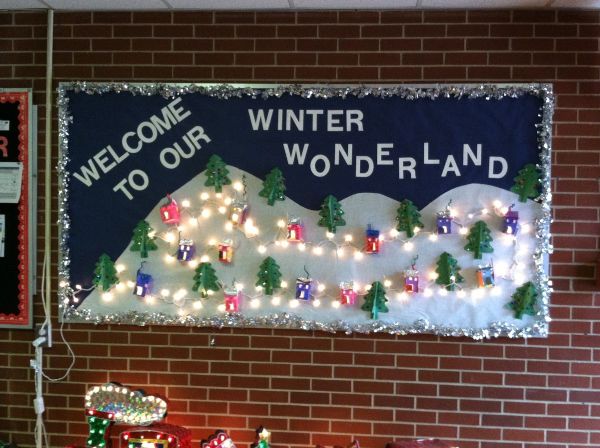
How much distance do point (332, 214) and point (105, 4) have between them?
1634 millimetres

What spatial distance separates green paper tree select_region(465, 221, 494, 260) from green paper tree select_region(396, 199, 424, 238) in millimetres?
262

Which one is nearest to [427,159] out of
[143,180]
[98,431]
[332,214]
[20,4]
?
[332,214]

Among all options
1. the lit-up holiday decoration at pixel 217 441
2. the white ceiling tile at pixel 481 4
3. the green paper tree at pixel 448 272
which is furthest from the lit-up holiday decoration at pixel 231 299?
the white ceiling tile at pixel 481 4

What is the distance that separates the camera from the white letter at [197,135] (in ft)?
9.10

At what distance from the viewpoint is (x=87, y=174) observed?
282 centimetres

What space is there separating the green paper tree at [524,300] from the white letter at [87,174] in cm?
232

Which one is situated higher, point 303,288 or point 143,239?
point 143,239

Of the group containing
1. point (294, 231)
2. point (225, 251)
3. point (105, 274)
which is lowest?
point (105, 274)

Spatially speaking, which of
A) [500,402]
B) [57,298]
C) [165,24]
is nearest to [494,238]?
[500,402]

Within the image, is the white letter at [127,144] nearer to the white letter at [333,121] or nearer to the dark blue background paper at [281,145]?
the dark blue background paper at [281,145]

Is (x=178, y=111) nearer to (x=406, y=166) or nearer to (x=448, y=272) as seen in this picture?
(x=406, y=166)

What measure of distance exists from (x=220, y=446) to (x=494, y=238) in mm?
1731

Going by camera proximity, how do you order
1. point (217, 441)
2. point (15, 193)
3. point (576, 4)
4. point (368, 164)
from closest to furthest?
point (217, 441), point (576, 4), point (368, 164), point (15, 193)

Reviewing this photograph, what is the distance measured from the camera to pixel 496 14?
2.69 m
